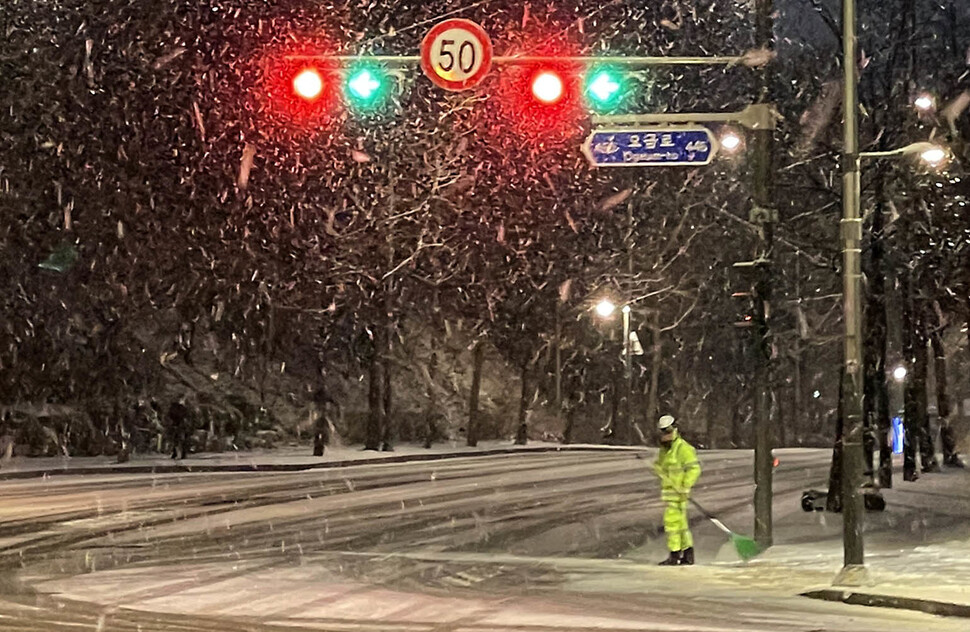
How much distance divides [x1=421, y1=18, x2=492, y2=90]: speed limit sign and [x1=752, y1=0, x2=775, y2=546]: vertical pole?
564 centimetres

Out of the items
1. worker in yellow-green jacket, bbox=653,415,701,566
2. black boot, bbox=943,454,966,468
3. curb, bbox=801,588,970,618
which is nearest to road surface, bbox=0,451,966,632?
curb, bbox=801,588,970,618

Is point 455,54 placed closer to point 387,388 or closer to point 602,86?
point 602,86

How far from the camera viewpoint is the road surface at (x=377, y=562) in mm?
11344

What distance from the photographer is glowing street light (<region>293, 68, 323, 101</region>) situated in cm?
1258

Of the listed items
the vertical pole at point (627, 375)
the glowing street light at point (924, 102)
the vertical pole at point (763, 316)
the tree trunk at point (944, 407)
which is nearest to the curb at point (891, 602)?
the vertical pole at point (763, 316)

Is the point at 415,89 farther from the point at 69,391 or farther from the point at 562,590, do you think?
the point at 562,590

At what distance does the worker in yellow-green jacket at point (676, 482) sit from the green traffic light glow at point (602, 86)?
3.87 m

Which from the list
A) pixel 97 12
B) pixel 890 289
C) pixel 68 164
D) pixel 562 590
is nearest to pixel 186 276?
pixel 68 164

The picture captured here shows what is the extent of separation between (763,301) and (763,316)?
0.20m

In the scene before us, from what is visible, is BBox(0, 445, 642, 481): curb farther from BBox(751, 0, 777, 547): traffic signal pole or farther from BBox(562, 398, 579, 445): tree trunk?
BBox(751, 0, 777, 547): traffic signal pole

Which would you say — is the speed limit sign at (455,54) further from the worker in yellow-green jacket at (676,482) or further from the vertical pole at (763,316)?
the vertical pole at (763,316)

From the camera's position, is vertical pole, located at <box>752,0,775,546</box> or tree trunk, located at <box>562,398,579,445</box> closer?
vertical pole, located at <box>752,0,775,546</box>

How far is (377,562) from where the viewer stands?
622 inches

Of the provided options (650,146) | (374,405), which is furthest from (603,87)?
(374,405)
